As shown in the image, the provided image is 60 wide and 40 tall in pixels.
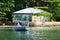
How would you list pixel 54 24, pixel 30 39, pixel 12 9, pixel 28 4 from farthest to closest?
pixel 28 4 → pixel 12 9 → pixel 54 24 → pixel 30 39

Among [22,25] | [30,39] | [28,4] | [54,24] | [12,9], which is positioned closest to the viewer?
[30,39]

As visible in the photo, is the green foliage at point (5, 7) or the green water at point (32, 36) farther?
the green foliage at point (5, 7)

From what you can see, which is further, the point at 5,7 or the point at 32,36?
the point at 5,7

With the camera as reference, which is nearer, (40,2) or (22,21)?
(22,21)

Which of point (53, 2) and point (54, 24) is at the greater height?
point (53, 2)

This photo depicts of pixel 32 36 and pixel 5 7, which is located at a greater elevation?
pixel 5 7

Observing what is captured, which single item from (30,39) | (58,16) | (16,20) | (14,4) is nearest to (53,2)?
(58,16)

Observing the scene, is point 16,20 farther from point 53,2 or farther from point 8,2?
Answer: point 53,2

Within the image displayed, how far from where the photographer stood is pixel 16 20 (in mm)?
34875

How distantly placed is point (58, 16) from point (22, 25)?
32.3ft

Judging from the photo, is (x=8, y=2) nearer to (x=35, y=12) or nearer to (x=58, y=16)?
(x=35, y=12)

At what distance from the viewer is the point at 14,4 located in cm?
4288

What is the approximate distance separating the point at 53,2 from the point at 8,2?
7.65m

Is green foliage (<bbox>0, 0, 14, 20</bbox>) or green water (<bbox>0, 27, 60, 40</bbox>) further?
green foliage (<bbox>0, 0, 14, 20</bbox>)
